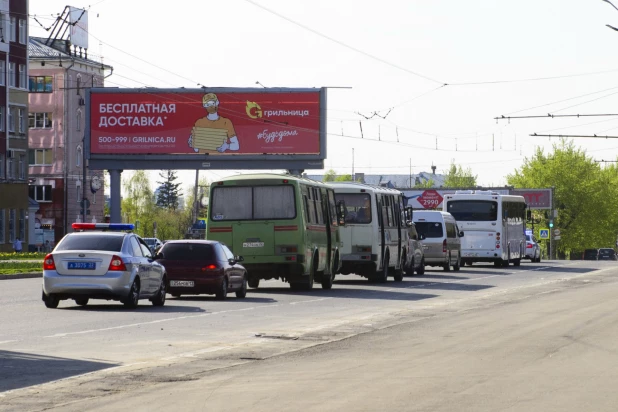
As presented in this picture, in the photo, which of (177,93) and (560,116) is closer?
(560,116)

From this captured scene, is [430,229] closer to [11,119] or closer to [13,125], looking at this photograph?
[11,119]

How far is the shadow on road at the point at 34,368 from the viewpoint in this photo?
1285 centimetres

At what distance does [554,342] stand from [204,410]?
26.3ft

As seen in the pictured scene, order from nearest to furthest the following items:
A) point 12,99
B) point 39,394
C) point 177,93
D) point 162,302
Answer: point 39,394 < point 162,302 < point 177,93 < point 12,99

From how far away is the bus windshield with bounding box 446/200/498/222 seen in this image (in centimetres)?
5816

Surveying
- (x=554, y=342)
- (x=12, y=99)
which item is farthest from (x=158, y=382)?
(x=12, y=99)

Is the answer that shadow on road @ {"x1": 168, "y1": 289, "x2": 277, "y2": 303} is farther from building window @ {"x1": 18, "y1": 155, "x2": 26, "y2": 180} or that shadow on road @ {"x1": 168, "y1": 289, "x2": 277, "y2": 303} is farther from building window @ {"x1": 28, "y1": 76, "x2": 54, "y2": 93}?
building window @ {"x1": 28, "y1": 76, "x2": 54, "y2": 93}

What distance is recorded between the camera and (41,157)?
4254 inches

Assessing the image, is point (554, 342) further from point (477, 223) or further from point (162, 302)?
point (477, 223)

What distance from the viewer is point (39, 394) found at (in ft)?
38.8

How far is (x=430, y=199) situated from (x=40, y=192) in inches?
1341

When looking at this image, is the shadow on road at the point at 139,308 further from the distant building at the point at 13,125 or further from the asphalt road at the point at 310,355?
the distant building at the point at 13,125

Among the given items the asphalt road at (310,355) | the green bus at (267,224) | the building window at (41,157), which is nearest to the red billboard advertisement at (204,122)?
the building window at (41,157)

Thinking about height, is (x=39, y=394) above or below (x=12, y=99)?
below
